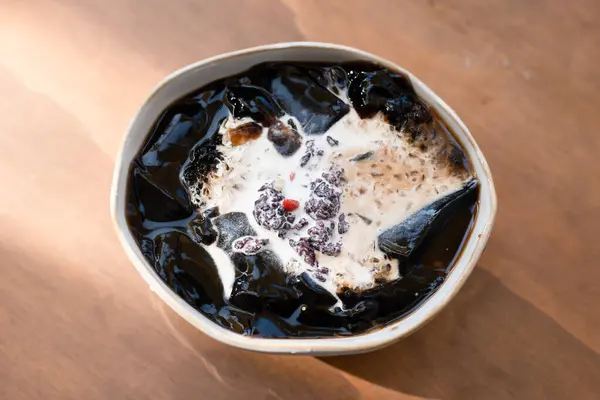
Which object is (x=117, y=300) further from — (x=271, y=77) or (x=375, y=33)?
(x=375, y=33)

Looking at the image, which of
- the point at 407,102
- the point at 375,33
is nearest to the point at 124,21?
the point at 375,33

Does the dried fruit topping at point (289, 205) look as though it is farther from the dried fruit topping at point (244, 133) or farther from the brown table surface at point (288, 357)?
the brown table surface at point (288, 357)

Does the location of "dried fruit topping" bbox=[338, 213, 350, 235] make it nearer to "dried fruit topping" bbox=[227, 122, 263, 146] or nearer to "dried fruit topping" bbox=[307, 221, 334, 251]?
"dried fruit topping" bbox=[307, 221, 334, 251]

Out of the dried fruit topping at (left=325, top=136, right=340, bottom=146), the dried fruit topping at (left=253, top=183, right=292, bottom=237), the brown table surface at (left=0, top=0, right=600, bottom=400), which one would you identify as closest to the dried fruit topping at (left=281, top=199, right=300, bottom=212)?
the dried fruit topping at (left=253, top=183, right=292, bottom=237)

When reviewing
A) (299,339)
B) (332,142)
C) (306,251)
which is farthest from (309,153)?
(299,339)

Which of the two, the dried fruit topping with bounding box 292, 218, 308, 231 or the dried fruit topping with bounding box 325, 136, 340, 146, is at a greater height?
the dried fruit topping with bounding box 325, 136, 340, 146

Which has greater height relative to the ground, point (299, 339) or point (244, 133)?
point (244, 133)

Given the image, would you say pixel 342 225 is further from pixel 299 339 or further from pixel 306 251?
pixel 299 339
